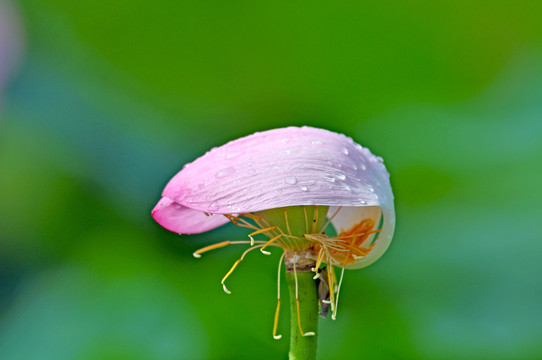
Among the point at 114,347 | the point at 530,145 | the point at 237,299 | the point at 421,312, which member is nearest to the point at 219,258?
→ the point at 237,299

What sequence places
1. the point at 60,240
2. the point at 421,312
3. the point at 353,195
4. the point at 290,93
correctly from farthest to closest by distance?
the point at 290,93 → the point at 60,240 → the point at 421,312 → the point at 353,195

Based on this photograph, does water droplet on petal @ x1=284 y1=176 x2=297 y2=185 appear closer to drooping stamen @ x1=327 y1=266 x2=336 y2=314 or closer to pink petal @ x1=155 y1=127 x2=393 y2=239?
pink petal @ x1=155 y1=127 x2=393 y2=239

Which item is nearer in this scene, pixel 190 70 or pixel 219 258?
pixel 219 258

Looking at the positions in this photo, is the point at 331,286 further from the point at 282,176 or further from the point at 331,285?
the point at 282,176

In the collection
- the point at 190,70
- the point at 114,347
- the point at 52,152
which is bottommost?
the point at 114,347

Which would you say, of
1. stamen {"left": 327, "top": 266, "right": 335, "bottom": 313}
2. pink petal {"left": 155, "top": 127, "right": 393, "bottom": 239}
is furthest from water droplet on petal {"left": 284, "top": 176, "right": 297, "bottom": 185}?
stamen {"left": 327, "top": 266, "right": 335, "bottom": 313}

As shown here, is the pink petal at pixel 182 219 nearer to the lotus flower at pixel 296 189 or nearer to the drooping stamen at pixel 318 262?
the lotus flower at pixel 296 189

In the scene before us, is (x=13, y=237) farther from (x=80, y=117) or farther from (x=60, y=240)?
(x=80, y=117)

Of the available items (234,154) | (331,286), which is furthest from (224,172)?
(331,286)
